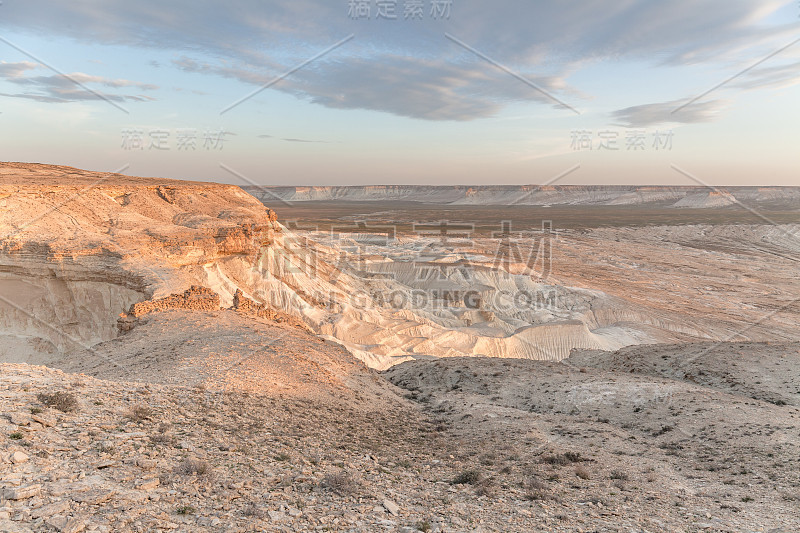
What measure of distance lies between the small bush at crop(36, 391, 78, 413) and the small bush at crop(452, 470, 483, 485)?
4.90 meters

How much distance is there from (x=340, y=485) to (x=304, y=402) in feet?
11.2

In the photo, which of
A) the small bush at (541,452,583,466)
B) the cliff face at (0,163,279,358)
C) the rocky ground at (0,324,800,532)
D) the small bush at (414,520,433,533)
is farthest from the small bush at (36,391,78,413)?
the cliff face at (0,163,279,358)

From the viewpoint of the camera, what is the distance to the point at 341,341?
22.1m

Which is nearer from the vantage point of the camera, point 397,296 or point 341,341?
point 341,341

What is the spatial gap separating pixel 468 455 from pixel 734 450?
5.02 meters

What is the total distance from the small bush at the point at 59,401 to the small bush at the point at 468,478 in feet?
16.1

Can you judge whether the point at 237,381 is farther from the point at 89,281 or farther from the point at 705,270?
the point at 705,270

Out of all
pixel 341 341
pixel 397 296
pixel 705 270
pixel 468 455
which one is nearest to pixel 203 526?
pixel 468 455

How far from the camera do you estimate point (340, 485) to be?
17.7ft

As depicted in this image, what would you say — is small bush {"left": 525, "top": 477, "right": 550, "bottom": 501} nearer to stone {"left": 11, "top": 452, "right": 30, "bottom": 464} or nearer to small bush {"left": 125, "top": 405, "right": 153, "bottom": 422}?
small bush {"left": 125, "top": 405, "right": 153, "bottom": 422}

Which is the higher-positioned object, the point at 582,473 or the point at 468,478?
the point at 468,478

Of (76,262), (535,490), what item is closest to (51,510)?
(535,490)

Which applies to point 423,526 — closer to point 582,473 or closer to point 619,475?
point 582,473

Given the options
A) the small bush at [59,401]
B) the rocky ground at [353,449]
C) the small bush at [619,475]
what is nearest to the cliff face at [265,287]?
the rocky ground at [353,449]
